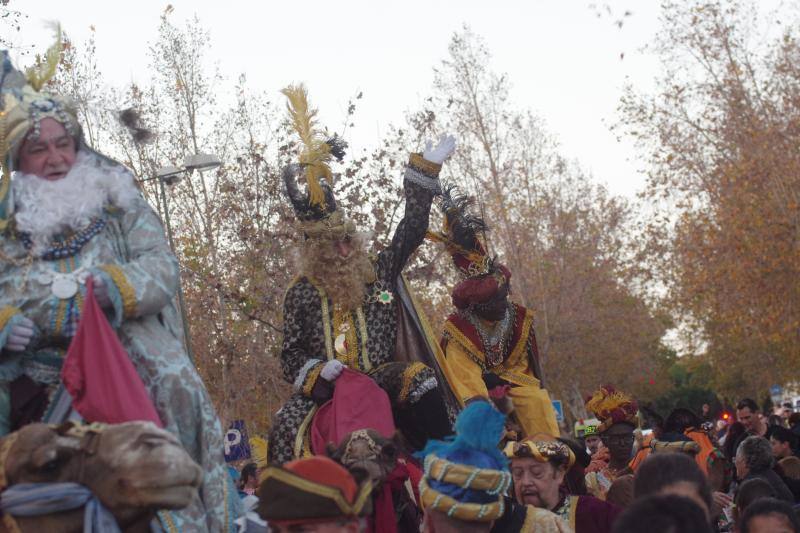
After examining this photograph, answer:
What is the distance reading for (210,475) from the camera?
494cm

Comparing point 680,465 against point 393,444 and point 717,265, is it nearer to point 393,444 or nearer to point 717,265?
point 393,444

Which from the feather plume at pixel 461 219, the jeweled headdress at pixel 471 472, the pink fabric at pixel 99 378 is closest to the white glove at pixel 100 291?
the pink fabric at pixel 99 378

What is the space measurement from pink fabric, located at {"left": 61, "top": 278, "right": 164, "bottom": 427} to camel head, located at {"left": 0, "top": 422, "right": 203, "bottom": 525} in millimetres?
430

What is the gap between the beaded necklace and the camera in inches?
194

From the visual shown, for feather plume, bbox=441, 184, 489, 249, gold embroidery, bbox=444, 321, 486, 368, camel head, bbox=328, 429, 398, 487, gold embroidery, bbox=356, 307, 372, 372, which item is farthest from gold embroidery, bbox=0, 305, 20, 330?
gold embroidery, bbox=444, 321, 486, 368

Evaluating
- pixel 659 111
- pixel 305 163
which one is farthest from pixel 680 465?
pixel 659 111

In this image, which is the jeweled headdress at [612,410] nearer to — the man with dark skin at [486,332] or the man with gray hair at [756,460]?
the man with gray hair at [756,460]

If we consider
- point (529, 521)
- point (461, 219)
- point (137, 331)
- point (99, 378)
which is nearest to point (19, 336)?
point (137, 331)

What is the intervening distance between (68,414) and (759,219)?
27672mm

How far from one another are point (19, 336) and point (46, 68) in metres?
1.26

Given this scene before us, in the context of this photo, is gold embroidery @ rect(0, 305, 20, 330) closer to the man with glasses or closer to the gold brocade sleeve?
the gold brocade sleeve

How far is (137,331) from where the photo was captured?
16.2ft

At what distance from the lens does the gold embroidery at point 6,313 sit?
463cm

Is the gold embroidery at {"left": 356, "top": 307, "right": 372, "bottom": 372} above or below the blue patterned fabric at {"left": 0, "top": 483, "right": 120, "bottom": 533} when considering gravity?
above
